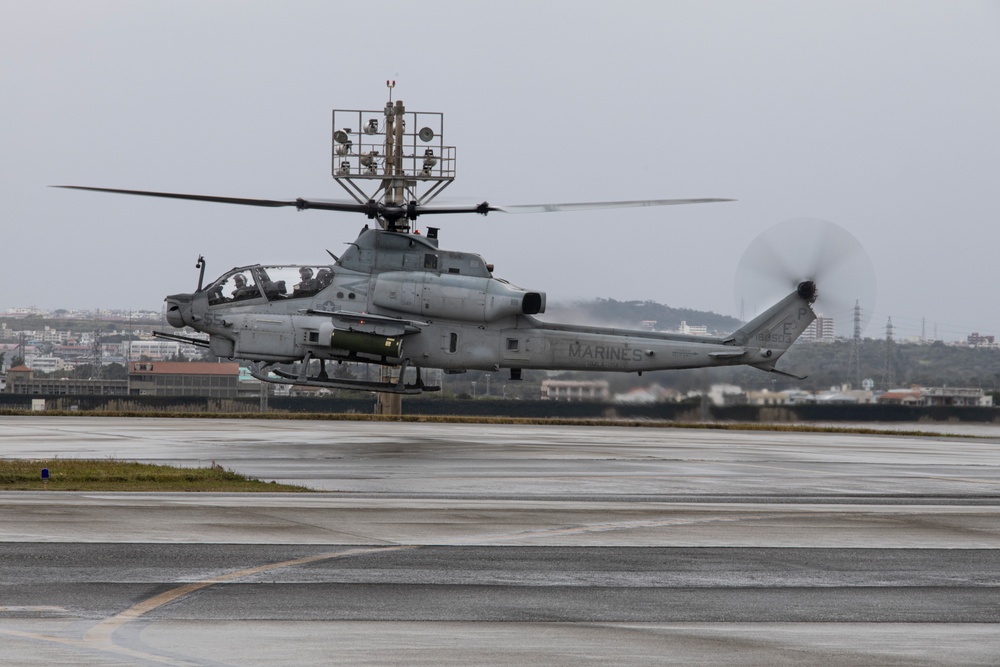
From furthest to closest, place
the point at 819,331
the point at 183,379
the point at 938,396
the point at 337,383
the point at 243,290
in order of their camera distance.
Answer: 1. the point at 183,379
2. the point at 938,396
3. the point at 819,331
4. the point at 243,290
5. the point at 337,383

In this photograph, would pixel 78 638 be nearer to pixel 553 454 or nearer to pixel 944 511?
pixel 944 511

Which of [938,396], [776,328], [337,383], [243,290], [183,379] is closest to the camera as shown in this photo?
[337,383]

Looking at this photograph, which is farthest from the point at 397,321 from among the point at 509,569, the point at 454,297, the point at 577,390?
the point at 509,569

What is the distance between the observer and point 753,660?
6.62 meters

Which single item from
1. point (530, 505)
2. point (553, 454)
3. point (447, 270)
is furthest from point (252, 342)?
point (530, 505)

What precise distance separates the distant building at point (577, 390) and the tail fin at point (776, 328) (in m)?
5.25

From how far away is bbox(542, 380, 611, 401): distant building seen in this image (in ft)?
104

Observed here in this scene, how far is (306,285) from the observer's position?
25844 mm

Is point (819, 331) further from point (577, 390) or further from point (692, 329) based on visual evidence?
point (577, 390)

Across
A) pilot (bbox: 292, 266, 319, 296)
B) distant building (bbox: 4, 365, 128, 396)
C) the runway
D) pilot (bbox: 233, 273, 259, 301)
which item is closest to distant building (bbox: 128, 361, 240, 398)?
distant building (bbox: 4, 365, 128, 396)

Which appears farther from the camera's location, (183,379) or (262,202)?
(183,379)

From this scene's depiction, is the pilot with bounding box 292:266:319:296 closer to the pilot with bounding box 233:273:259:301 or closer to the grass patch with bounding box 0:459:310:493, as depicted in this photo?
the pilot with bounding box 233:273:259:301

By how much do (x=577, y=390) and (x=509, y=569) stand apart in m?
23.2

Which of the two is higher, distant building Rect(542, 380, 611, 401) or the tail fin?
the tail fin
